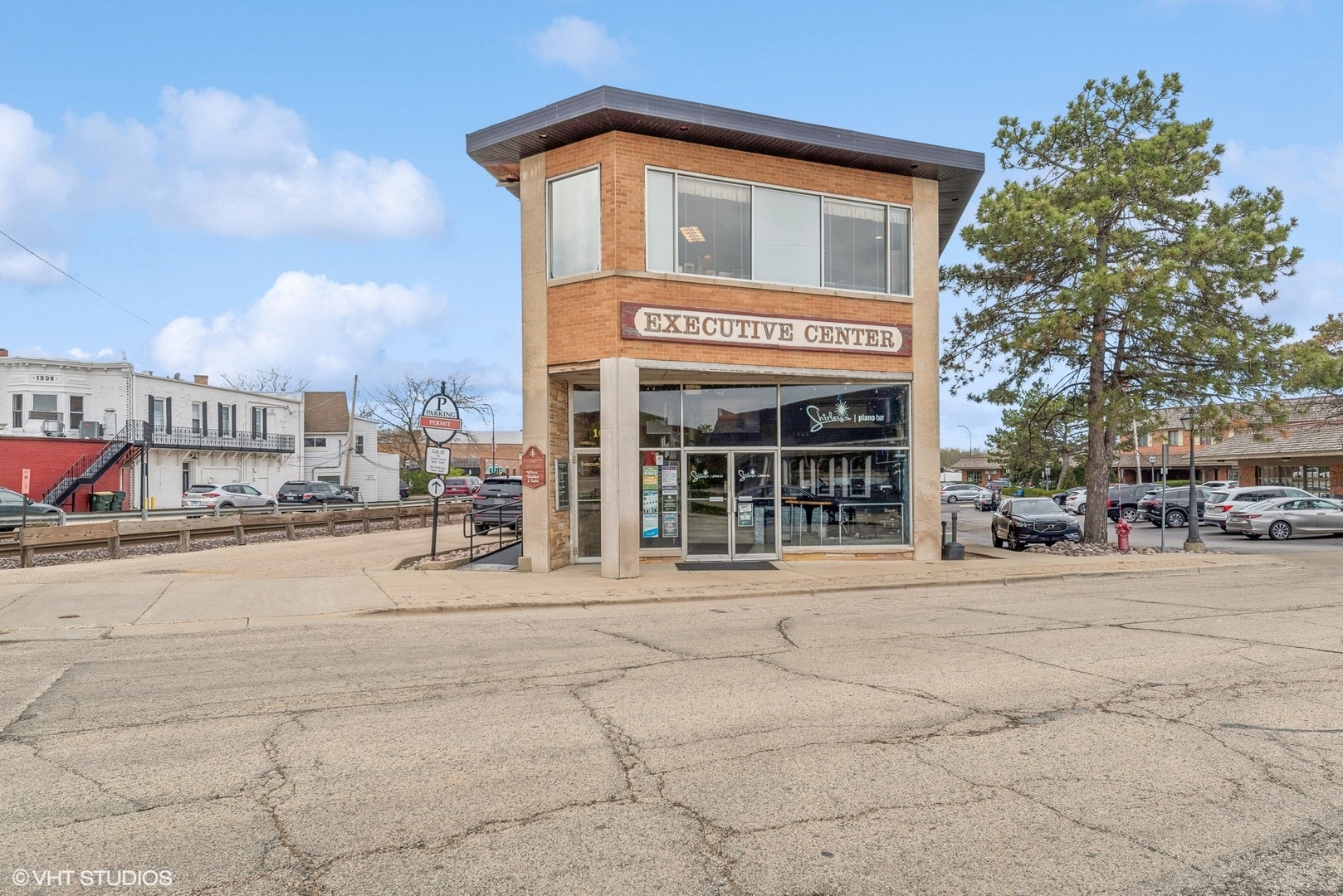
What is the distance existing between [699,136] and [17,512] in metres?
23.6

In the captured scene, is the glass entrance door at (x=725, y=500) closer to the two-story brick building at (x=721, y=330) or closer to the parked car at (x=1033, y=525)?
the two-story brick building at (x=721, y=330)

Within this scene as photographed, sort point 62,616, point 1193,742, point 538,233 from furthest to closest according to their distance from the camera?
point 538,233, point 62,616, point 1193,742

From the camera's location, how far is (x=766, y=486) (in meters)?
17.4

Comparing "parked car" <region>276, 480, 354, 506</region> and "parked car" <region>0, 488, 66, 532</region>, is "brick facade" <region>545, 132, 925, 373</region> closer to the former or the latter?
"parked car" <region>0, 488, 66, 532</region>

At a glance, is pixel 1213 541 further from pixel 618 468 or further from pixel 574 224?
pixel 574 224

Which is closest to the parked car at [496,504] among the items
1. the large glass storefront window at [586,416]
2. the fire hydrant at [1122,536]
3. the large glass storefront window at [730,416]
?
the large glass storefront window at [586,416]

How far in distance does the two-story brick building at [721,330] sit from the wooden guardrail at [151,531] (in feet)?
36.8

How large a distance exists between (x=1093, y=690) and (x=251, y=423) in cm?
5849

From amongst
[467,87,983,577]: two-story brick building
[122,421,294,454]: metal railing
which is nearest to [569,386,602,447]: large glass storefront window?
[467,87,983,577]: two-story brick building

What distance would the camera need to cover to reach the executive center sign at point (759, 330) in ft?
50.2

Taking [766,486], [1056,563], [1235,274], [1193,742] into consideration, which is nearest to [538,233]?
[766,486]

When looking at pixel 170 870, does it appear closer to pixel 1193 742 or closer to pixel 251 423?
pixel 1193 742

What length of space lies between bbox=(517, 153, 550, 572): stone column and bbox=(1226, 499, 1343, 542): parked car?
23.7 meters

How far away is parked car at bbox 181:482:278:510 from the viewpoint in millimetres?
39438
